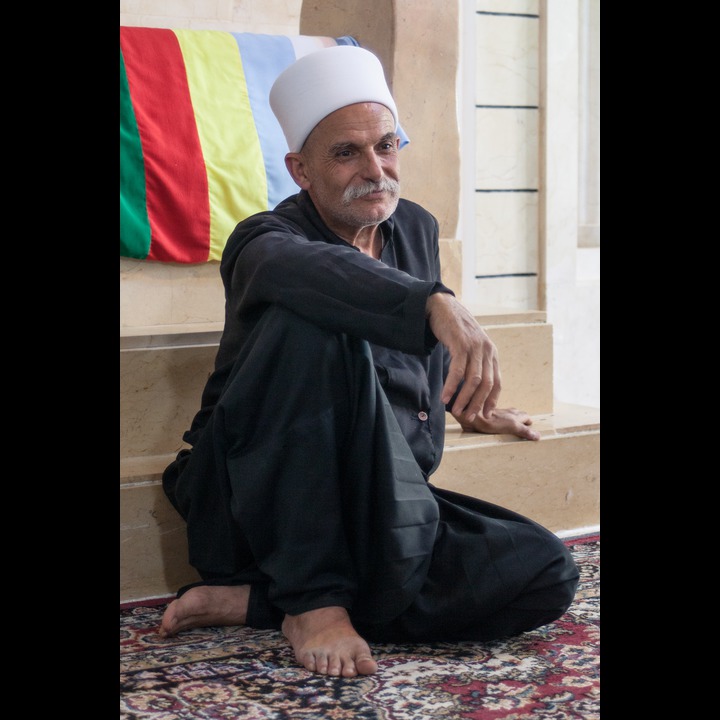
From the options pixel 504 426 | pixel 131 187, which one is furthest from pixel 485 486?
pixel 131 187

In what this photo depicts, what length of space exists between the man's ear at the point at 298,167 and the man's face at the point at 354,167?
0.01 meters

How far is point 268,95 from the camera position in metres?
3.35

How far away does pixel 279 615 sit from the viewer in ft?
6.85

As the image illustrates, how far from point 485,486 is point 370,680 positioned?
96 centimetres

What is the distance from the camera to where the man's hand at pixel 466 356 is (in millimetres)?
1787

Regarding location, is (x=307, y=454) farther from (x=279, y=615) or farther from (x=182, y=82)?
(x=182, y=82)

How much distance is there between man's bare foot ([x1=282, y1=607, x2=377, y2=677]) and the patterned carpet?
20 mm

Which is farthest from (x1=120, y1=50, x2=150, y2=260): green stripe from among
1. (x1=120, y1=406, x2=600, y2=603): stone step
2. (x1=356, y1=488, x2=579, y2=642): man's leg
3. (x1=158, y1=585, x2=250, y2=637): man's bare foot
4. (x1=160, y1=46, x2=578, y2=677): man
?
(x1=356, y1=488, x2=579, y2=642): man's leg

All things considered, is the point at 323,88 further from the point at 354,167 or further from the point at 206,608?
the point at 206,608

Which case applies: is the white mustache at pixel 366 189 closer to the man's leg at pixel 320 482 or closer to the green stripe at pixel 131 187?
the man's leg at pixel 320 482

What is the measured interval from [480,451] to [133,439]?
2.69 feet

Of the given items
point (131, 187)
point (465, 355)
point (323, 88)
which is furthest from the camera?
point (131, 187)

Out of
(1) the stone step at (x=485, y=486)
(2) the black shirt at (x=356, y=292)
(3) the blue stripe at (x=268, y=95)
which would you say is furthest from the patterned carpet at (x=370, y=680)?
(3) the blue stripe at (x=268, y=95)
